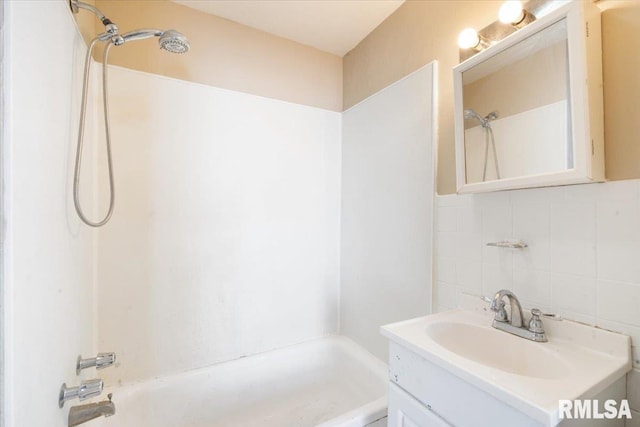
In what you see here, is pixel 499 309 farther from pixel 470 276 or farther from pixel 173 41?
pixel 173 41

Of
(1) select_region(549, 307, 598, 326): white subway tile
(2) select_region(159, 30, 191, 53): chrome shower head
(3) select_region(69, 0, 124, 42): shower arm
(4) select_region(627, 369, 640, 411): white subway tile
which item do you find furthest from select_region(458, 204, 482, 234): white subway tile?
(3) select_region(69, 0, 124, 42): shower arm

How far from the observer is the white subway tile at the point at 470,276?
123cm

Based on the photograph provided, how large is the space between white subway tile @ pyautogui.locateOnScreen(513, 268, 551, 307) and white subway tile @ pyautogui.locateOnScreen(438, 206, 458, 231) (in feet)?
1.07

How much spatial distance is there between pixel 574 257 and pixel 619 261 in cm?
11

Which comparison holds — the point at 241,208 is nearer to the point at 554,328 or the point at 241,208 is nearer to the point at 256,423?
the point at 256,423

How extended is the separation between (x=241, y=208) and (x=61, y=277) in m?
0.98

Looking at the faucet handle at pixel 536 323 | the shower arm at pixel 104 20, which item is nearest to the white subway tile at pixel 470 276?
the faucet handle at pixel 536 323

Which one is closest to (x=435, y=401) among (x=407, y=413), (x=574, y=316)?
(x=407, y=413)

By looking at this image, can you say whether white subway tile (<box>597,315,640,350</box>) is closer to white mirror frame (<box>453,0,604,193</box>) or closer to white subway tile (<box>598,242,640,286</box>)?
white subway tile (<box>598,242,640,286</box>)

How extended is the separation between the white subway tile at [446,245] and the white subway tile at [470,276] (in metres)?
0.06

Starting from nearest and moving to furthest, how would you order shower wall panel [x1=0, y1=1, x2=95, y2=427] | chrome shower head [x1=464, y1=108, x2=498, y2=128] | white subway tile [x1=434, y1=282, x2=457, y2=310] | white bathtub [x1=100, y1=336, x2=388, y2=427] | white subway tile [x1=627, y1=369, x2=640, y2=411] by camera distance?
shower wall panel [x1=0, y1=1, x2=95, y2=427] → white subway tile [x1=627, y1=369, x2=640, y2=411] → chrome shower head [x1=464, y1=108, x2=498, y2=128] → white subway tile [x1=434, y1=282, x2=457, y2=310] → white bathtub [x1=100, y1=336, x2=388, y2=427]

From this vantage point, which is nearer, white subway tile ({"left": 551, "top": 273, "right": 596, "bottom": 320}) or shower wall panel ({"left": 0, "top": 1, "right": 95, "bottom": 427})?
shower wall panel ({"left": 0, "top": 1, "right": 95, "bottom": 427})

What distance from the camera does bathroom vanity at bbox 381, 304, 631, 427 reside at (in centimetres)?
68

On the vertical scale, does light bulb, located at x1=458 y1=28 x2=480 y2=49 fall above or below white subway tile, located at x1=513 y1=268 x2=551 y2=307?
above
